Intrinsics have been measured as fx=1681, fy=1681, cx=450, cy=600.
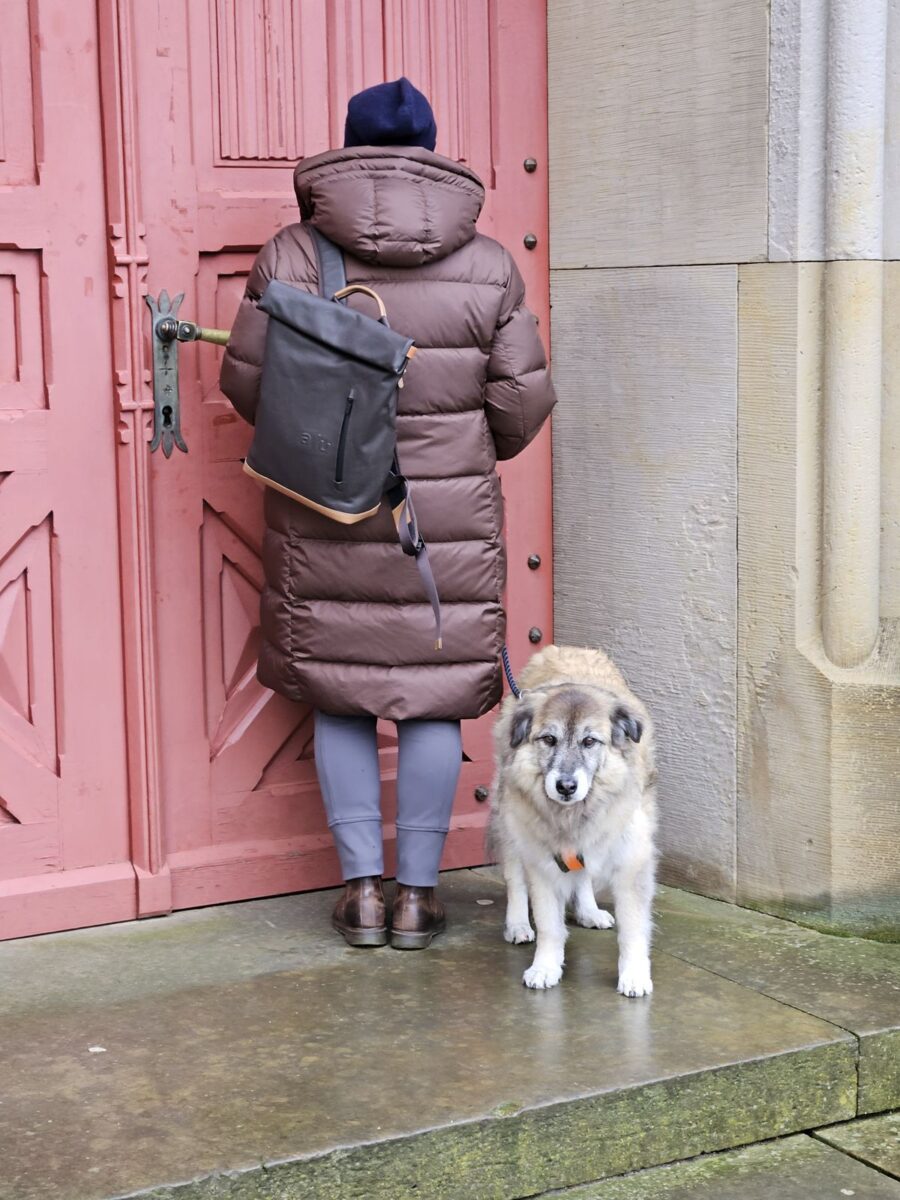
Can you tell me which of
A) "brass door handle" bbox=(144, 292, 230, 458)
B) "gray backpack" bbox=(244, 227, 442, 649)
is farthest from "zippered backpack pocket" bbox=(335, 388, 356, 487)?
"brass door handle" bbox=(144, 292, 230, 458)

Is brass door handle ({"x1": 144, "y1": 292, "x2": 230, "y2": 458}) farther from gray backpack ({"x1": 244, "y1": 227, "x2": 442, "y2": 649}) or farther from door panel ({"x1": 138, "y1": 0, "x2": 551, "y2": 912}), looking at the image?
gray backpack ({"x1": 244, "y1": 227, "x2": 442, "y2": 649})

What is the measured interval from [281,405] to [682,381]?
1332mm

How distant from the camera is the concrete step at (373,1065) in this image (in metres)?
3.36

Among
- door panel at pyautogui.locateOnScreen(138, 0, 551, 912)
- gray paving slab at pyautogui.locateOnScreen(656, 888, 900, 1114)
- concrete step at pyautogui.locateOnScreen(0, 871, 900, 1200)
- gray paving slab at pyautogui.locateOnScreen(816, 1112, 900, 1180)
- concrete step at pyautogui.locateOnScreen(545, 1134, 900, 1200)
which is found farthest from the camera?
door panel at pyautogui.locateOnScreen(138, 0, 551, 912)

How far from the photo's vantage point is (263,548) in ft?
14.9

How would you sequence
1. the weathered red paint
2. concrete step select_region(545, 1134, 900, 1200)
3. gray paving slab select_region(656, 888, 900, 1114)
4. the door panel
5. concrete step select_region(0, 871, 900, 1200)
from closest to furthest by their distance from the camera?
concrete step select_region(0, 871, 900, 1200), concrete step select_region(545, 1134, 900, 1200), gray paving slab select_region(656, 888, 900, 1114), the weathered red paint, the door panel

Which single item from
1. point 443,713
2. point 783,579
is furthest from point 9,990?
point 783,579

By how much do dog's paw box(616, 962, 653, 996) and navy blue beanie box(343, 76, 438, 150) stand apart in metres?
2.14

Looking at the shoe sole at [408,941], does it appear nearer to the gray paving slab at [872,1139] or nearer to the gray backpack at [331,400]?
the gray backpack at [331,400]

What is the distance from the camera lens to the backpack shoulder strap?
13.9 feet

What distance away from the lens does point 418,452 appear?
4324mm

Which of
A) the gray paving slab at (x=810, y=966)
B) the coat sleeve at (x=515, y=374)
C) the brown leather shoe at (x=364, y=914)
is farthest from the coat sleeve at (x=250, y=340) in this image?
the gray paving slab at (x=810, y=966)

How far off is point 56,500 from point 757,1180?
249 centimetres

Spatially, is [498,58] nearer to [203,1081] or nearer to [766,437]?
[766,437]
